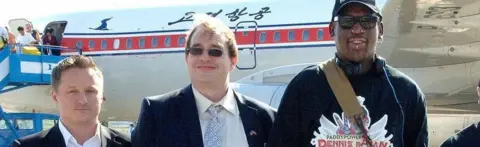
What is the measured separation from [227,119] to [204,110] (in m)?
0.12

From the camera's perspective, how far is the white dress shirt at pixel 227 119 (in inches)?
133

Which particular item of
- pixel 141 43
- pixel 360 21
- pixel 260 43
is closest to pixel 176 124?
pixel 360 21

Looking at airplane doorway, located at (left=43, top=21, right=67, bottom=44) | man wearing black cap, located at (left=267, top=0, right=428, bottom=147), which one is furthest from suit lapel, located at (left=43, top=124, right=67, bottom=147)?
airplane doorway, located at (left=43, top=21, right=67, bottom=44)

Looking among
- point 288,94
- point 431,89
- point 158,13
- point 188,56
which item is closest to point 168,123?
point 188,56

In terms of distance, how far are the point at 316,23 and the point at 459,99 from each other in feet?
10.2

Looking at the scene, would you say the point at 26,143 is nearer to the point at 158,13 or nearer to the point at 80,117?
the point at 80,117

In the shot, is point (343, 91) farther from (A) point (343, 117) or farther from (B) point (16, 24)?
(B) point (16, 24)

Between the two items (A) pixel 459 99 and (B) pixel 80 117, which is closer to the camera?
(B) pixel 80 117

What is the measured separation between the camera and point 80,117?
133 inches

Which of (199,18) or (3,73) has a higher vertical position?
(199,18)

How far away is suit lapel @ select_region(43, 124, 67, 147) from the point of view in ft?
11.1

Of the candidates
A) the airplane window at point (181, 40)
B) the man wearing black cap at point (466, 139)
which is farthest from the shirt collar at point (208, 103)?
the airplane window at point (181, 40)

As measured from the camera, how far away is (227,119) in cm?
344

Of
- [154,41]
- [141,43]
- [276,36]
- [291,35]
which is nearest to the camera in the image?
[291,35]
